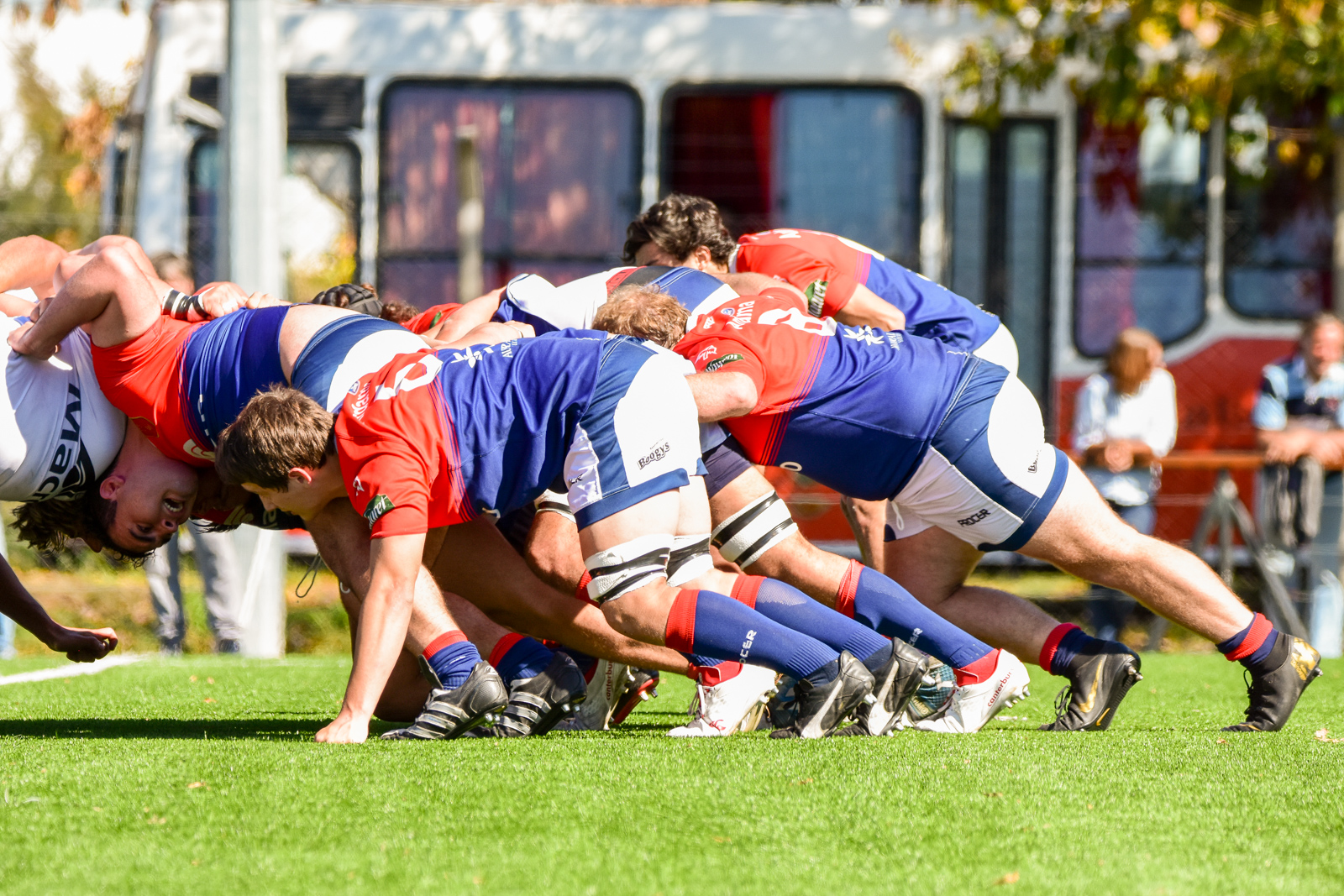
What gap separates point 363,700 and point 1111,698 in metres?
2.01

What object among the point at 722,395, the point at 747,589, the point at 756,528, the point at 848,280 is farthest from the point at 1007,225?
the point at 722,395

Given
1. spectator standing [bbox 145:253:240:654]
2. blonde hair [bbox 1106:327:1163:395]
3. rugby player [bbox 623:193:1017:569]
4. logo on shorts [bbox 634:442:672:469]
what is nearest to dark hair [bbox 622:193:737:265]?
rugby player [bbox 623:193:1017:569]

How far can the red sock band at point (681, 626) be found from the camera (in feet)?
11.7

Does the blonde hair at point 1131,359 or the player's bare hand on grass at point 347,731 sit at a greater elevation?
the blonde hair at point 1131,359

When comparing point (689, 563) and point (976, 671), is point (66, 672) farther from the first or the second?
point (976, 671)

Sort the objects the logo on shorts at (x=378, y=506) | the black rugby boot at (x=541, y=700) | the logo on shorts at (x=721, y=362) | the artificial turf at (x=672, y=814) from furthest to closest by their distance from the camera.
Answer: the black rugby boot at (x=541, y=700)
the logo on shorts at (x=721, y=362)
the logo on shorts at (x=378, y=506)
the artificial turf at (x=672, y=814)

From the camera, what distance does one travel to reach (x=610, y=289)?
14.7 ft

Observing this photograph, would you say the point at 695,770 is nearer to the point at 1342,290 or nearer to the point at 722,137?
the point at 722,137

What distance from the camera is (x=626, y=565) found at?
11.6 ft

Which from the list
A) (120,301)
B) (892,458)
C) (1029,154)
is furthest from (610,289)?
(1029,154)

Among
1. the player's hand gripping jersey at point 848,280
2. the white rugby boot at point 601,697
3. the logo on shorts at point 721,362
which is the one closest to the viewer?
the logo on shorts at point 721,362

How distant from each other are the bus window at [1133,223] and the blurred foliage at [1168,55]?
234 mm

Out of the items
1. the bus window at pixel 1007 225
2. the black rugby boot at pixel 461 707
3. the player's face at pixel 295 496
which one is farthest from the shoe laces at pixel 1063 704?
the bus window at pixel 1007 225

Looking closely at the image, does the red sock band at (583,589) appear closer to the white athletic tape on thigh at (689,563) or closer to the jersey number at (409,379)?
the white athletic tape on thigh at (689,563)
